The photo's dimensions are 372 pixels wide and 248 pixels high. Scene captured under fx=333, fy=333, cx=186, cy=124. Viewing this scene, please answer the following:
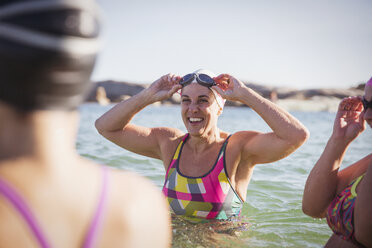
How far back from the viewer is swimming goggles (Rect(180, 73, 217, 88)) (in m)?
4.20

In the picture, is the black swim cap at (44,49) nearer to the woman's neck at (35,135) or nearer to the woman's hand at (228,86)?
the woman's neck at (35,135)

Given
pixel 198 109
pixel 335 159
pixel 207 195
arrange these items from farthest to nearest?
pixel 198 109 < pixel 207 195 < pixel 335 159

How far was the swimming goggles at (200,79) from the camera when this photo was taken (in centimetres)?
420

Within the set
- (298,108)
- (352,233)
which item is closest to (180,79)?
(352,233)

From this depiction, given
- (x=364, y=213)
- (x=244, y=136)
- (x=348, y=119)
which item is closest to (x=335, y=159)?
(x=348, y=119)

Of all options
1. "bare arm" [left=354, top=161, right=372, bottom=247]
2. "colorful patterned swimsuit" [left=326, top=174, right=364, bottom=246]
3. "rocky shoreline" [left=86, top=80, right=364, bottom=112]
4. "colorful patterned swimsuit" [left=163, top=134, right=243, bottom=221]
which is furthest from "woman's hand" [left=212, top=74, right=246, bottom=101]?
"rocky shoreline" [left=86, top=80, right=364, bottom=112]

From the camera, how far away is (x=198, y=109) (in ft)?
13.8

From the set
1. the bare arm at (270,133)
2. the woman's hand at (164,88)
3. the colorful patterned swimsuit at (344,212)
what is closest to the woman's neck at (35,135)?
the colorful patterned swimsuit at (344,212)

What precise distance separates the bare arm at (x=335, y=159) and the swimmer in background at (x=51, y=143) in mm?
2232

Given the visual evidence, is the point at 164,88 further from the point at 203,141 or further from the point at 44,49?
the point at 44,49

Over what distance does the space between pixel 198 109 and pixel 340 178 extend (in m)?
1.86

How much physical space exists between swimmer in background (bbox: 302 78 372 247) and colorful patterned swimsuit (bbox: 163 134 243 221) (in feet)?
3.52

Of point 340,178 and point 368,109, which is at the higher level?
point 368,109

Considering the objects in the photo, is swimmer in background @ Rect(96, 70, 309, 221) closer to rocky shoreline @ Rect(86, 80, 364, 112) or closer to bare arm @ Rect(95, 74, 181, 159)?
bare arm @ Rect(95, 74, 181, 159)
